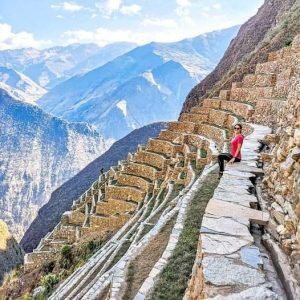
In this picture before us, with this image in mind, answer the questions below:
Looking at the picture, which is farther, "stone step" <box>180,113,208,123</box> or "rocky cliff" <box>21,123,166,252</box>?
"rocky cliff" <box>21,123,166,252</box>

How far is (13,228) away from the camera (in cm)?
14975

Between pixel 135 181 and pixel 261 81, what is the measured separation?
11.6m

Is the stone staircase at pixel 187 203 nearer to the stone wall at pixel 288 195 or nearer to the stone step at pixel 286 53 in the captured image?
the stone step at pixel 286 53

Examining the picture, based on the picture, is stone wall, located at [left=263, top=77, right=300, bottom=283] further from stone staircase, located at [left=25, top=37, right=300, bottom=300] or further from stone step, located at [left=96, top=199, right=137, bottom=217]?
stone step, located at [left=96, top=199, right=137, bottom=217]

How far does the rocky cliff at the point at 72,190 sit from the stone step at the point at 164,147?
128ft

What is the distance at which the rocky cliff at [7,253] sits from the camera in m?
51.0

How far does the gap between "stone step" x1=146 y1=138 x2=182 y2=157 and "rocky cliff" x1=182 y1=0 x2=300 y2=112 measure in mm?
16423

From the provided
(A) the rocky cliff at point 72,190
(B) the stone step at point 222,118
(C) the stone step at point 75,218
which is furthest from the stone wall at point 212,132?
(A) the rocky cliff at point 72,190

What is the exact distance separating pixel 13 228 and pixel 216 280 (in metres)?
154

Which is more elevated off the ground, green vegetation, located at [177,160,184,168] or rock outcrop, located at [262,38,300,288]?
rock outcrop, located at [262,38,300,288]

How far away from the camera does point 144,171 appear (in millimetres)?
31812

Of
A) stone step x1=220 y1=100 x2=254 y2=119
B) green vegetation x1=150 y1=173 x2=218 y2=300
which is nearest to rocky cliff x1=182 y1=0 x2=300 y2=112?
stone step x1=220 y1=100 x2=254 y2=119

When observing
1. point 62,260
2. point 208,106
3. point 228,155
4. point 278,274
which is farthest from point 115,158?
point 278,274

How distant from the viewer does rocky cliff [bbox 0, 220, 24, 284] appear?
167 feet
